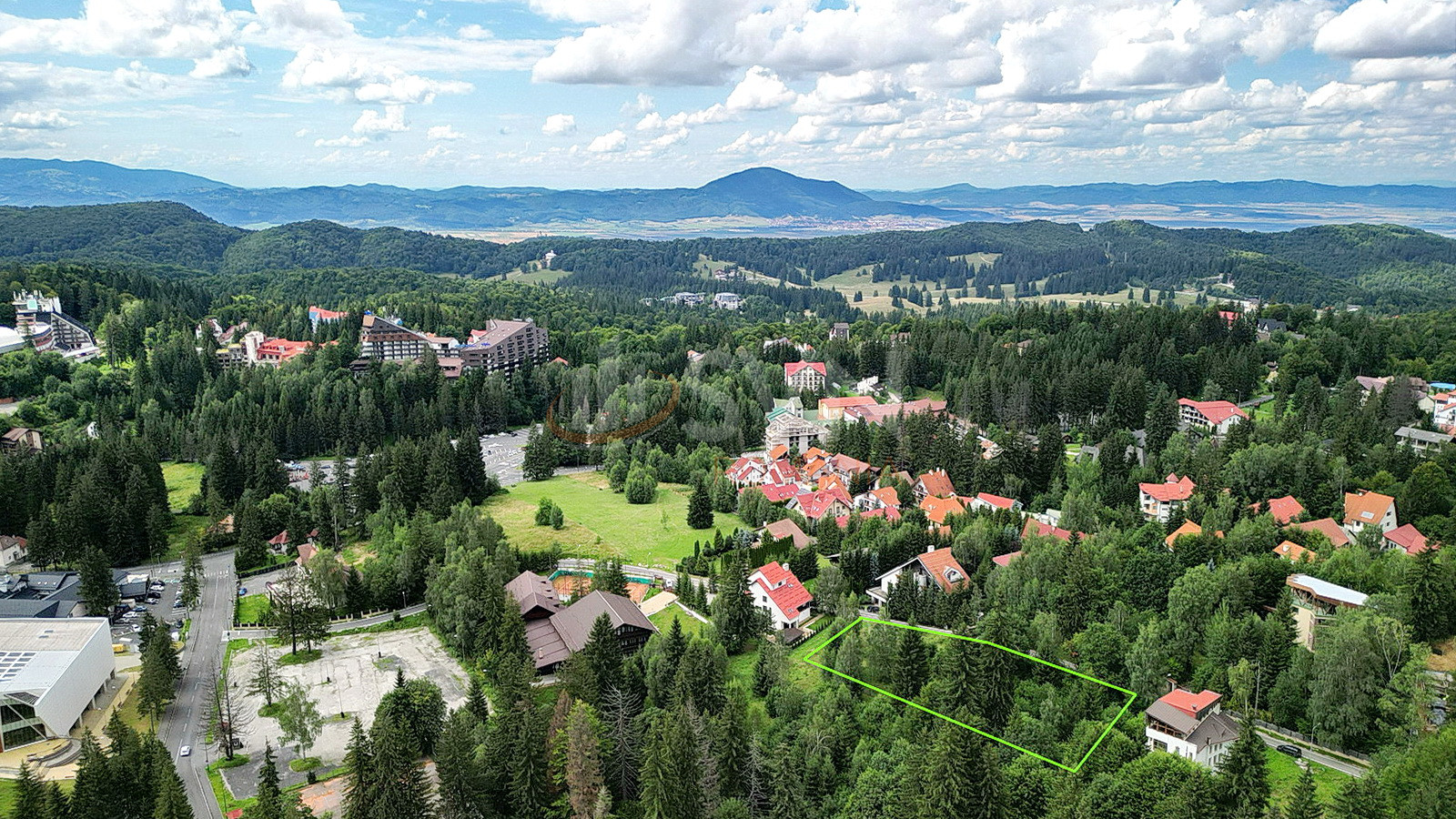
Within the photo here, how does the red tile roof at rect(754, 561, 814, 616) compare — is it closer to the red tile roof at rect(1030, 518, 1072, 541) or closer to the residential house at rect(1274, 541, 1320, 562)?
the red tile roof at rect(1030, 518, 1072, 541)

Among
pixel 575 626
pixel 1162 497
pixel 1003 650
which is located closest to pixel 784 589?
pixel 575 626

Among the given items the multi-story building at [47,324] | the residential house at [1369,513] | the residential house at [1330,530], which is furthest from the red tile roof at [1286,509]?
the multi-story building at [47,324]

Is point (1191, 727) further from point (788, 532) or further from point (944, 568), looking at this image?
point (788, 532)

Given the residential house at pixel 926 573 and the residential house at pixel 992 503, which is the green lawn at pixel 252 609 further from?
the residential house at pixel 992 503

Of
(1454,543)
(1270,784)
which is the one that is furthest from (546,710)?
(1454,543)

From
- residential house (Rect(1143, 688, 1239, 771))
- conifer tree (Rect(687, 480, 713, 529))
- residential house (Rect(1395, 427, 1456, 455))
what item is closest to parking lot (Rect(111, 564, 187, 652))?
conifer tree (Rect(687, 480, 713, 529))

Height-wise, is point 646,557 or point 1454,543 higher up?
point 1454,543

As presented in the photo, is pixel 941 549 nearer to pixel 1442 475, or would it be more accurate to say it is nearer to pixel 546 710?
pixel 546 710
